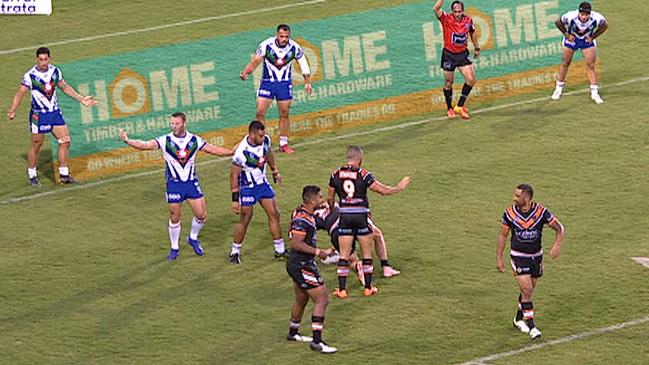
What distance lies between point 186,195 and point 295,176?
4326mm

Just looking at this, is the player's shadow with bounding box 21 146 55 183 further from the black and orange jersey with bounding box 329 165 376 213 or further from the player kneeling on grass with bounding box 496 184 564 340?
the player kneeling on grass with bounding box 496 184 564 340

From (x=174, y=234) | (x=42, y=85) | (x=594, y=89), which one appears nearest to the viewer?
(x=174, y=234)

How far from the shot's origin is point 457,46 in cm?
3033

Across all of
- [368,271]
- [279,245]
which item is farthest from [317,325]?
[279,245]

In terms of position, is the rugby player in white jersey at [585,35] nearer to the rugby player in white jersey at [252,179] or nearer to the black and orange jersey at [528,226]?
the rugby player in white jersey at [252,179]

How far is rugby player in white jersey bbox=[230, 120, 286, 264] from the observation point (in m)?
23.8

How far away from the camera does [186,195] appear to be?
24.3 m

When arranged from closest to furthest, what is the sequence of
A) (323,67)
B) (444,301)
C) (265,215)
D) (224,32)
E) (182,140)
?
1. (444,301)
2. (182,140)
3. (265,215)
4. (323,67)
5. (224,32)

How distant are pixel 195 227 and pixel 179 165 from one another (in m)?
1.17

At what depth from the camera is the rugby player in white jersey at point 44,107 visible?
27.7 metres

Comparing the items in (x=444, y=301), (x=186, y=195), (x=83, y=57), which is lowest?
(x=444, y=301)

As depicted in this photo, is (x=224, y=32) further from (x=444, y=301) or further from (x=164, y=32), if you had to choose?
(x=444, y=301)

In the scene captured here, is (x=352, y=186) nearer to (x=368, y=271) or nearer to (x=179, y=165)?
(x=368, y=271)

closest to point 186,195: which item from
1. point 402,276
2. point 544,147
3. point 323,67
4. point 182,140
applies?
point 182,140
